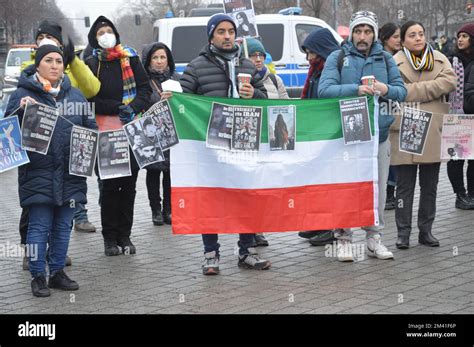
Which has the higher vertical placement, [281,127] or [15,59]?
[281,127]

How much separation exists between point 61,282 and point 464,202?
541cm

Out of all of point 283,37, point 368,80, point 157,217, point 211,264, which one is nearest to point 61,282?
point 211,264

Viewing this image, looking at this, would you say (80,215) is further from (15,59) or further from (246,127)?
(15,59)

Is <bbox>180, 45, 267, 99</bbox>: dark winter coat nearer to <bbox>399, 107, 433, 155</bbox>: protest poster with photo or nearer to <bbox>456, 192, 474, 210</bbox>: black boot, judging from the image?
<bbox>399, 107, 433, 155</bbox>: protest poster with photo

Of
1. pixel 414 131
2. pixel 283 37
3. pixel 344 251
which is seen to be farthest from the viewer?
pixel 283 37

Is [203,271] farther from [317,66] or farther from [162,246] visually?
Result: [317,66]

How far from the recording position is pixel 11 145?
23.7ft

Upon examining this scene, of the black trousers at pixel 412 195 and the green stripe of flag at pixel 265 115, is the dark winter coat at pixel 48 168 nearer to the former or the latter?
the green stripe of flag at pixel 265 115

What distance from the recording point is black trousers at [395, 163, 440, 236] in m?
8.92

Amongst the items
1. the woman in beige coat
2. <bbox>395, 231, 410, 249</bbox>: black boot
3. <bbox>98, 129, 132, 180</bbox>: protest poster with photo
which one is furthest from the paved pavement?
<bbox>98, 129, 132, 180</bbox>: protest poster with photo

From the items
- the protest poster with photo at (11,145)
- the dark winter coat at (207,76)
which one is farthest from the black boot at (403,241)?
the protest poster with photo at (11,145)

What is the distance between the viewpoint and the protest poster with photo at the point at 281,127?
8000 mm

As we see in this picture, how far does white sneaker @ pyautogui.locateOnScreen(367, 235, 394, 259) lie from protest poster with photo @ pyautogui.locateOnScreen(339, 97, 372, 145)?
3.05 ft

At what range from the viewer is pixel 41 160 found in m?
7.40
